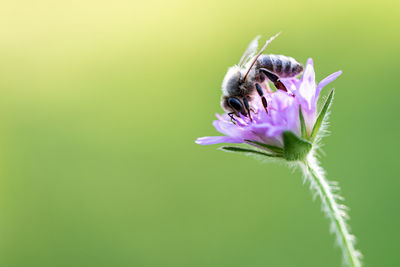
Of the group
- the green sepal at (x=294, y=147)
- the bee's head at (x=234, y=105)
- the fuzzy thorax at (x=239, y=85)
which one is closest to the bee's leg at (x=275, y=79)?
the fuzzy thorax at (x=239, y=85)

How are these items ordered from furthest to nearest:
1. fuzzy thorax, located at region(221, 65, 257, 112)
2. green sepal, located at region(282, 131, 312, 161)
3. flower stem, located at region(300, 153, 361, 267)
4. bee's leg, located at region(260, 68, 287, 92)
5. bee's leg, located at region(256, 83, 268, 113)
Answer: fuzzy thorax, located at region(221, 65, 257, 112)
bee's leg, located at region(260, 68, 287, 92)
bee's leg, located at region(256, 83, 268, 113)
green sepal, located at region(282, 131, 312, 161)
flower stem, located at region(300, 153, 361, 267)

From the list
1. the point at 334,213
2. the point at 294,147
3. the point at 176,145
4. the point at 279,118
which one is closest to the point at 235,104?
the point at 279,118

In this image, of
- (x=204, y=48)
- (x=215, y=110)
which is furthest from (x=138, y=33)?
(x=215, y=110)

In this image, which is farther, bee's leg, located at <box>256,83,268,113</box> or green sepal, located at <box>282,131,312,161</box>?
bee's leg, located at <box>256,83,268,113</box>

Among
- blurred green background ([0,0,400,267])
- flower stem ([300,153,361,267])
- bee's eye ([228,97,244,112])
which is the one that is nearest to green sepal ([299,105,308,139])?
flower stem ([300,153,361,267])

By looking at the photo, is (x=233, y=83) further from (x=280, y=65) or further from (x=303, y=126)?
(x=303, y=126)

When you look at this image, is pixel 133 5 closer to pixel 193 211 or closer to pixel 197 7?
pixel 197 7

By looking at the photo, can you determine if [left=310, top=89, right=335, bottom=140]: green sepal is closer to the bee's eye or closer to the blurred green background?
the bee's eye

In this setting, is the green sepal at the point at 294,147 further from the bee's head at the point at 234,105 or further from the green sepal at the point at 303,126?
the bee's head at the point at 234,105
